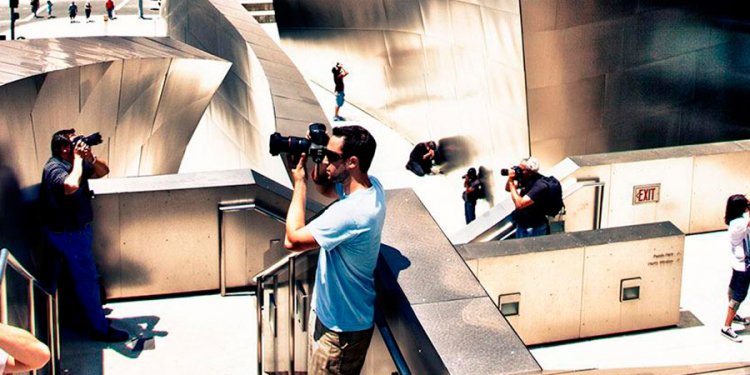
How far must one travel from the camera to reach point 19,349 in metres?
3.14

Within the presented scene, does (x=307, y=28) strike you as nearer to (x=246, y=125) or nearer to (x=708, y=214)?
(x=246, y=125)

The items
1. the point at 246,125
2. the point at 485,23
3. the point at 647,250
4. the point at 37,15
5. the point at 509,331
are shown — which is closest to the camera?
the point at 509,331

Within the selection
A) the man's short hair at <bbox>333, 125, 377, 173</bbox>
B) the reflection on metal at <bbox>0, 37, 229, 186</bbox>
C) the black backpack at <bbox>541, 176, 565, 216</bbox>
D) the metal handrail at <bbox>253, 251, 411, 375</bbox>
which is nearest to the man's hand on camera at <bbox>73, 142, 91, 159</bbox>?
the reflection on metal at <bbox>0, 37, 229, 186</bbox>

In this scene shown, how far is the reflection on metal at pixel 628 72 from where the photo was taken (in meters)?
14.1

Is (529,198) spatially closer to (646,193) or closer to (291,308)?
(646,193)

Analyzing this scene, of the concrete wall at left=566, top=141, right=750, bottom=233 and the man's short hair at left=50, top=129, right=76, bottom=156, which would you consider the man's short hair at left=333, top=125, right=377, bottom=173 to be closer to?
the man's short hair at left=50, top=129, right=76, bottom=156

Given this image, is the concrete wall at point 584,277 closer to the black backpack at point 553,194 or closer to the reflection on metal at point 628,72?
the black backpack at point 553,194

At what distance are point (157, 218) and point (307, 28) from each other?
17.6 meters

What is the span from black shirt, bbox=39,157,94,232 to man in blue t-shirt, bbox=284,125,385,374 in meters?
2.55

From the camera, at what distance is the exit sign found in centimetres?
1112

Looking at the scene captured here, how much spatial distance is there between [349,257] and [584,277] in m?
4.56

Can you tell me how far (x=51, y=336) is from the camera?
649 cm

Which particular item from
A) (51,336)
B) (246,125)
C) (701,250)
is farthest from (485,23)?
(51,336)

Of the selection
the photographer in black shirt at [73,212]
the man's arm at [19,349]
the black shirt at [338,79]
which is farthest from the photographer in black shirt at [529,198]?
the black shirt at [338,79]
